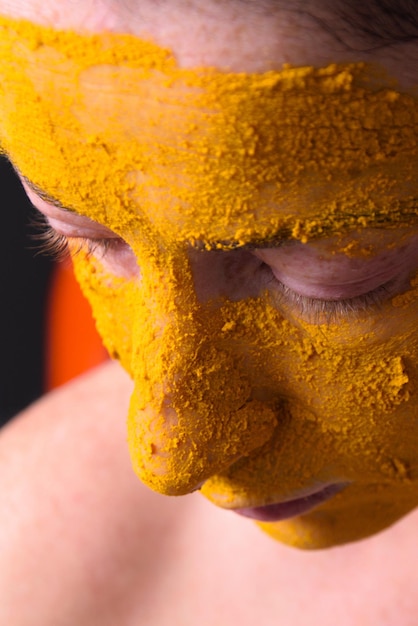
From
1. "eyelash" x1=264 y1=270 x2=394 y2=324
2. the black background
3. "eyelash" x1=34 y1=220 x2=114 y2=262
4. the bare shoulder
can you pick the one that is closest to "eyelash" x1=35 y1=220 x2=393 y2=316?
"eyelash" x1=264 y1=270 x2=394 y2=324

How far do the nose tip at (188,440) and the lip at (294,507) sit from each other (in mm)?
130

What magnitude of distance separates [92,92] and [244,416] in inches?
10.1

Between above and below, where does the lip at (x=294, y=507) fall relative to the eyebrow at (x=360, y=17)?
below

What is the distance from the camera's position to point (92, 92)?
497 mm

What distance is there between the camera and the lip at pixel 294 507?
29.3 inches

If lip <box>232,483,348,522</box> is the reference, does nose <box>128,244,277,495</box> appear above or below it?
above

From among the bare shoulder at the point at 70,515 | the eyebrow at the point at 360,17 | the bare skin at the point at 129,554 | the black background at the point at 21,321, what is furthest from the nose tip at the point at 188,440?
the black background at the point at 21,321

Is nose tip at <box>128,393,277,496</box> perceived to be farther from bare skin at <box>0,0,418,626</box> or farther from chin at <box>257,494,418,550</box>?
bare skin at <box>0,0,418,626</box>

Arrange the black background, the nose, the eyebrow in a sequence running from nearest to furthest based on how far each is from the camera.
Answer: the eyebrow < the nose < the black background

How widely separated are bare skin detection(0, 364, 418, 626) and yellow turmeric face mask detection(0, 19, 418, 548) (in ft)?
1.36

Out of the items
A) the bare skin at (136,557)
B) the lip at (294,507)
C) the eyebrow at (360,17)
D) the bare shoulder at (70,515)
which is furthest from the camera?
the bare shoulder at (70,515)

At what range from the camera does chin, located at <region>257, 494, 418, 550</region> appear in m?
0.80

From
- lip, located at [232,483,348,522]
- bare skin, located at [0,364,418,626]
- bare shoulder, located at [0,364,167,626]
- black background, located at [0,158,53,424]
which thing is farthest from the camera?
black background, located at [0,158,53,424]

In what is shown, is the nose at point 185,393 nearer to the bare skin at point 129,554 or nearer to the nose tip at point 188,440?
the nose tip at point 188,440
